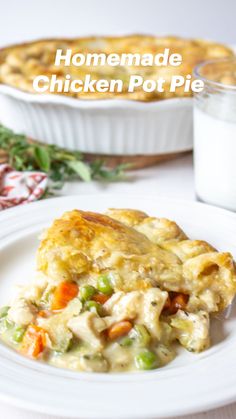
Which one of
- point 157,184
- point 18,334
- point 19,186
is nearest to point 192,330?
point 18,334

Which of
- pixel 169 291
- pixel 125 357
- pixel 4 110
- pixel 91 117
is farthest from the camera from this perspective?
pixel 4 110

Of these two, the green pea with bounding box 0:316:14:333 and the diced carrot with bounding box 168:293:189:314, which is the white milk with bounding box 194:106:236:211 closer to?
the diced carrot with bounding box 168:293:189:314

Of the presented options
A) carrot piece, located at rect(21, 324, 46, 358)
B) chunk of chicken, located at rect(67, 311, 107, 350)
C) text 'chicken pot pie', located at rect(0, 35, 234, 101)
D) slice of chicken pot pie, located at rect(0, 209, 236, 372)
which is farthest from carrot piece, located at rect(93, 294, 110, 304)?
text 'chicken pot pie', located at rect(0, 35, 234, 101)

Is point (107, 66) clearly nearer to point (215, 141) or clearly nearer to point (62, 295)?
point (215, 141)

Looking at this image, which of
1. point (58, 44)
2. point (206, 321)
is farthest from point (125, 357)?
point (58, 44)

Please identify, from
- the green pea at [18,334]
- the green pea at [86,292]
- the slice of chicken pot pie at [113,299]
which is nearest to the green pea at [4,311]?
the slice of chicken pot pie at [113,299]

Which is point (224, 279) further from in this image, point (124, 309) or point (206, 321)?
point (124, 309)
